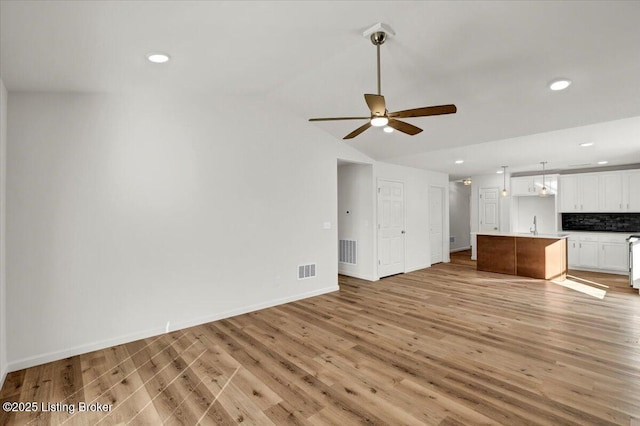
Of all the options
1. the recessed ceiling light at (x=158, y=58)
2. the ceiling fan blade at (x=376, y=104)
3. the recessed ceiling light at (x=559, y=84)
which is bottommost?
the ceiling fan blade at (x=376, y=104)

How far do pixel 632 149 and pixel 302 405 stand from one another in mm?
6911

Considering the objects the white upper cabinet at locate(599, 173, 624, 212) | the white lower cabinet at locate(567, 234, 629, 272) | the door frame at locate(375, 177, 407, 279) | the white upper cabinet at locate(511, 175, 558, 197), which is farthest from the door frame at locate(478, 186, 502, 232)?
the door frame at locate(375, 177, 407, 279)

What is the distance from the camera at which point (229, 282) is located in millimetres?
4211

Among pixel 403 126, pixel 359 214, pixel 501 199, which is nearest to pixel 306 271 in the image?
pixel 359 214

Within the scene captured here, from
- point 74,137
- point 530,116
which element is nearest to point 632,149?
point 530,116

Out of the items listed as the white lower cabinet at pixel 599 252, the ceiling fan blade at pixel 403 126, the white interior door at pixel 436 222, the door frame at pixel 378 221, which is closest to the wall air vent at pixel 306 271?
the door frame at pixel 378 221

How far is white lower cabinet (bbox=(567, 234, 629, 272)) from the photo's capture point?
6656mm

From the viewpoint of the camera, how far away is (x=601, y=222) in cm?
738

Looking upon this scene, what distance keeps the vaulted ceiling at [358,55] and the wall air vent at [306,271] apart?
8.10 ft

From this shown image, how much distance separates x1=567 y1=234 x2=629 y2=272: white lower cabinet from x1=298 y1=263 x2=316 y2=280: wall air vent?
21.0 ft

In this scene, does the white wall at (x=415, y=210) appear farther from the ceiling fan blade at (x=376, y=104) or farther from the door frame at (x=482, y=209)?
the ceiling fan blade at (x=376, y=104)

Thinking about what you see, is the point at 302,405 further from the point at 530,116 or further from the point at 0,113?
the point at 530,116

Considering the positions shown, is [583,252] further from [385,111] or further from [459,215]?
[385,111]

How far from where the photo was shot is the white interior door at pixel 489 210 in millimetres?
8766
